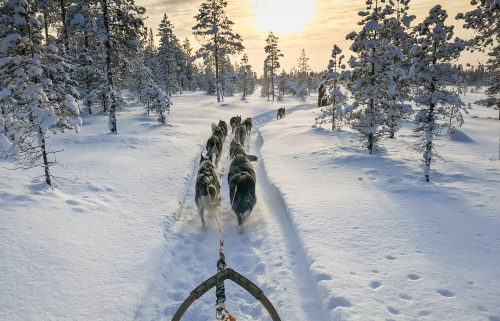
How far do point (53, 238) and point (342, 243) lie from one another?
5786 millimetres

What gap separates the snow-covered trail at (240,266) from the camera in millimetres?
4137

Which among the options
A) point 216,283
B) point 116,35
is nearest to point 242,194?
point 216,283

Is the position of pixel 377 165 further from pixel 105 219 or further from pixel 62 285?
pixel 62 285

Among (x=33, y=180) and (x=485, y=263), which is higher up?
(x=33, y=180)

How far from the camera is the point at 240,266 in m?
5.18

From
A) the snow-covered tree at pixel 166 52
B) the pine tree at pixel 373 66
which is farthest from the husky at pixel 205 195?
the snow-covered tree at pixel 166 52

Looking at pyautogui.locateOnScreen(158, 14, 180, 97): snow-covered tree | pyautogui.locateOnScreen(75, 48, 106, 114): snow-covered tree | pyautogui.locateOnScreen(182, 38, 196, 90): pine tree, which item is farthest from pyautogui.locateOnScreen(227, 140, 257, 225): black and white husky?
pyautogui.locateOnScreen(182, 38, 196, 90): pine tree

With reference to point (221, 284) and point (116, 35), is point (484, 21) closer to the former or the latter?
point (221, 284)

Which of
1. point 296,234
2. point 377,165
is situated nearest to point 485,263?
point 296,234

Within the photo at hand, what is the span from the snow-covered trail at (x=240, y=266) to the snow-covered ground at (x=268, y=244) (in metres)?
0.03

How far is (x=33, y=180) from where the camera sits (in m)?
7.12

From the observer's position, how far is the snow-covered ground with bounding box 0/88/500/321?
381 cm

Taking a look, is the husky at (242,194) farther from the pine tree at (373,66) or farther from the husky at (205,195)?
the pine tree at (373,66)

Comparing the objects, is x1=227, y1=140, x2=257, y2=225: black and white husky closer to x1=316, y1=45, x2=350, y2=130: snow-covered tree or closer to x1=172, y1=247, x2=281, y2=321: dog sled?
x1=172, y1=247, x2=281, y2=321: dog sled
